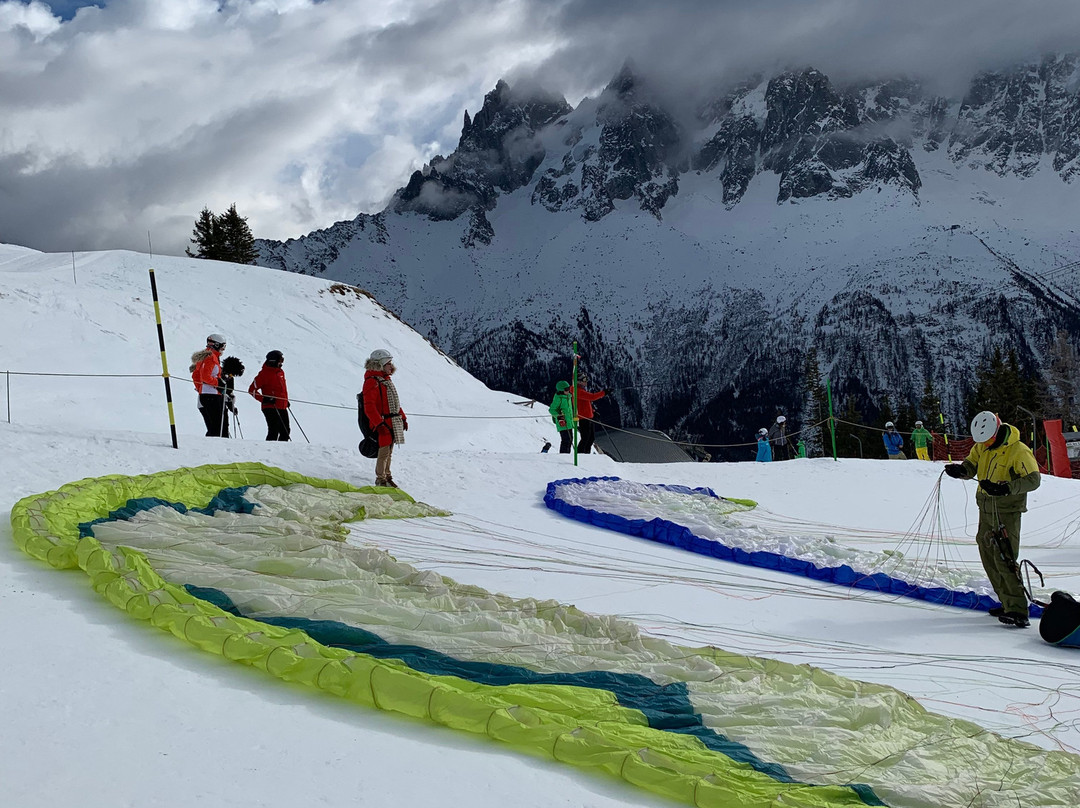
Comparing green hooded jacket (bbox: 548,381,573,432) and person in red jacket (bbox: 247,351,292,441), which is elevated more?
person in red jacket (bbox: 247,351,292,441)

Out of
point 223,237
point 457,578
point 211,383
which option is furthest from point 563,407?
point 223,237

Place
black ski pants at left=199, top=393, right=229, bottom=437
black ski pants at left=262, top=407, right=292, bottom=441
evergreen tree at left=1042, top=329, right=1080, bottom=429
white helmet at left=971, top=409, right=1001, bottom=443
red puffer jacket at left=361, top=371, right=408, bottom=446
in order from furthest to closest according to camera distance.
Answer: evergreen tree at left=1042, top=329, right=1080, bottom=429
black ski pants at left=262, top=407, right=292, bottom=441
black ski pants at left=199, top=393, right=229, bottom=437
red puffer jacket at left=361, top=371, right=408, bottom=446
white helmet at left=971, top=409, right=1001, bottom=443

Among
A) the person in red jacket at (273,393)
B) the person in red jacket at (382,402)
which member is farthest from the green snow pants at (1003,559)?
the person in red jacket at (273,393)

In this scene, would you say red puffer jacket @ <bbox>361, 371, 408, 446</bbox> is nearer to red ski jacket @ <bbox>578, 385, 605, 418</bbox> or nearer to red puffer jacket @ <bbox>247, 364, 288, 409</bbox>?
red puffer jacket @ <bbox>247, 364, 288, 409</bbox>

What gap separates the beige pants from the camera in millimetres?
9773

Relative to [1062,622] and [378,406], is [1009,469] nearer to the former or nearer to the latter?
[1062,622]

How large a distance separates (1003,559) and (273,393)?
32.0 feet

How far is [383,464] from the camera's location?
9.81 metres

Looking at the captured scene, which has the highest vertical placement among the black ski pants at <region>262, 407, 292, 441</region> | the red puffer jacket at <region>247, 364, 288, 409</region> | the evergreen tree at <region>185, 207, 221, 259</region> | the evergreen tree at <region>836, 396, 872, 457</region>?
the evergreen tree at <region>185, 207, 221, 259</region>

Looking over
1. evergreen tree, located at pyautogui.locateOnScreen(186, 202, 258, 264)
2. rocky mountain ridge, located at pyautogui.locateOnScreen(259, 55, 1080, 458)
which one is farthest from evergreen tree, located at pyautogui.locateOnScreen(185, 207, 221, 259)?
rocky mountain ridge, located at pyautogui.locateOnScreen(259, 55, 1080, 458)

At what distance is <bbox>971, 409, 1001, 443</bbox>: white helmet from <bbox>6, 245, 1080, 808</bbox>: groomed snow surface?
1.39 metres

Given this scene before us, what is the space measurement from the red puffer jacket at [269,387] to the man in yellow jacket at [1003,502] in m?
9.37

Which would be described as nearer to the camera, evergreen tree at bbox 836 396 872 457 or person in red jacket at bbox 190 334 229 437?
person in red jacket at bbox 190 334 229 437

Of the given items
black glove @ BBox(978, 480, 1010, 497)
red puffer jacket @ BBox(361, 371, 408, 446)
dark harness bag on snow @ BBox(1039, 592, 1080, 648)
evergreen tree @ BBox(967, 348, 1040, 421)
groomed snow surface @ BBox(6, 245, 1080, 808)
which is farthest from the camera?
evergreen tree @ BBox(967, 348, 1040, 421)
